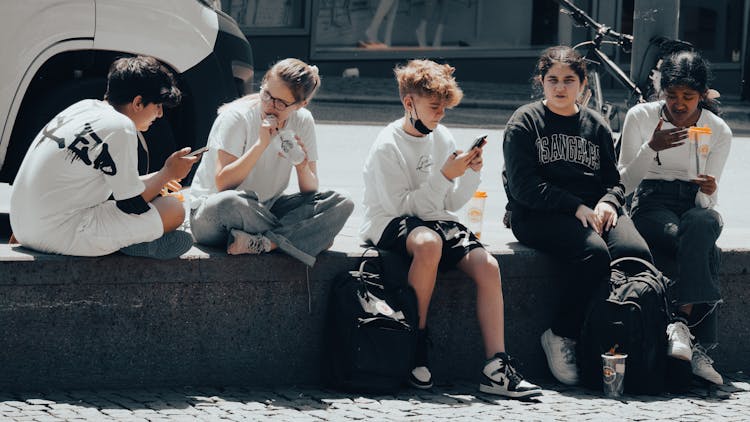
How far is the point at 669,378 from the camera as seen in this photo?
5383mm

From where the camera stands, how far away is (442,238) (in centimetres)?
536

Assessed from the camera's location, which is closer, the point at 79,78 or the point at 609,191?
the point at 609,191

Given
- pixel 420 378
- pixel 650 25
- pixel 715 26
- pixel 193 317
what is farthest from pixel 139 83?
pixel 715 26

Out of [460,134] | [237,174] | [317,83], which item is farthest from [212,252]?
[460,134]

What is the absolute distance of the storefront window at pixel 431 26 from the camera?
17.6m

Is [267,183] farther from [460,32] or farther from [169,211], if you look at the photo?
[460,32]

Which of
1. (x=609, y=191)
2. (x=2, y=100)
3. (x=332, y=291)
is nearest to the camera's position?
(x=332, y=291)

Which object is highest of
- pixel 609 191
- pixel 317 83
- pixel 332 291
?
pixel 317 83

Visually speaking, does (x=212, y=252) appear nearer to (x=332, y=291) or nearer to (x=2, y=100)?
(x=332, y=291)

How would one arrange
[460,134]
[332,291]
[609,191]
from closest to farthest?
[332,291] < [609,191] < [460,134]

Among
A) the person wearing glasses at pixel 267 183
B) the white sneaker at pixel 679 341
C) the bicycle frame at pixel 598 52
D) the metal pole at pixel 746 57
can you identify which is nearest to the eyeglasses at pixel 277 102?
the person wearing glasses at pixel 267 183

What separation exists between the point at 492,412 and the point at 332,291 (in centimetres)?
79

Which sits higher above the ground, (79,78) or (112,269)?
(79,78)

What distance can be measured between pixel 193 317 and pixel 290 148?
757mm
